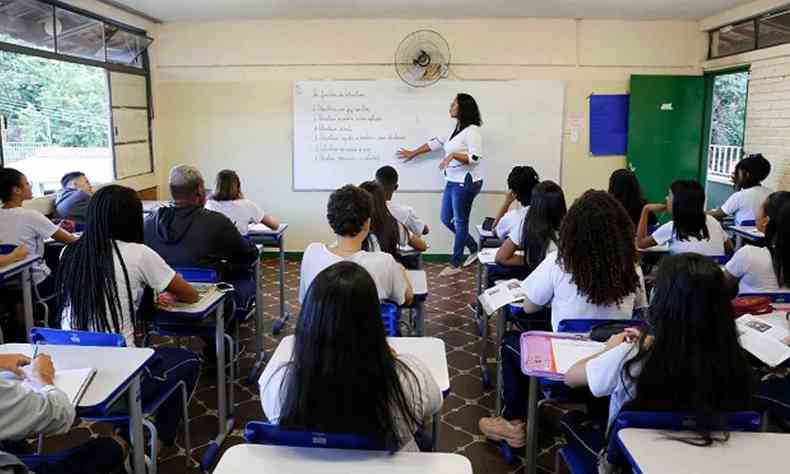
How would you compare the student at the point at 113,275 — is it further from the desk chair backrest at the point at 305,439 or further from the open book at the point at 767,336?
the open book at the point at 767,336

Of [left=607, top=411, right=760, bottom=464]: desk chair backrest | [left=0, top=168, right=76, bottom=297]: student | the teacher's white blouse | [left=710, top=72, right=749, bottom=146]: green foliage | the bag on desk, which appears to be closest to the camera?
[left=607, top=411, right=760, bottom=464]: desk chair backrest

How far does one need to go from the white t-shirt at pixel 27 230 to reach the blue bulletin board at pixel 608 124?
5064 millimetres

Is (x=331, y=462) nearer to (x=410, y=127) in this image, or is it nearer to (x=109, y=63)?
(x=410, y=127)

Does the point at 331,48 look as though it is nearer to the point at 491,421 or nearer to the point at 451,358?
the point at 451,358

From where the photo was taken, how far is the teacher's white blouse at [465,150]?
19.1ft

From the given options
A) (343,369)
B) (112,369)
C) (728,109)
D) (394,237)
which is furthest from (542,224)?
(728,109)

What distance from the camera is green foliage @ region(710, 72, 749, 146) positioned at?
629 centimetres

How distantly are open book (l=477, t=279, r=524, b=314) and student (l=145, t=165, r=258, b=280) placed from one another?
1.41 meters

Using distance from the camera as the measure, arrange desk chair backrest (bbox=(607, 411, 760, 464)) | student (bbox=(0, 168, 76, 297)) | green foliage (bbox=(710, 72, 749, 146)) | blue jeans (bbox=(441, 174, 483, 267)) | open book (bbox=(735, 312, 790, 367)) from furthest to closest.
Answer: green foliage (bbox=(710, 72, 749, 146)), blue jeans (bbox=(441, 174, 483, 267)), student (bbox=(0, 168, 76, 297)), open book (bbox=(735, 312, 790, 367)), desk chair backrest (bbox=(607, 411, 760, 464))

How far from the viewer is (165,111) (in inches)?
260

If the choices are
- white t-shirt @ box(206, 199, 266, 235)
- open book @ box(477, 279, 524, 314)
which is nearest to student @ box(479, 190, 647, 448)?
open book @ box(477, 279, 524, 314)

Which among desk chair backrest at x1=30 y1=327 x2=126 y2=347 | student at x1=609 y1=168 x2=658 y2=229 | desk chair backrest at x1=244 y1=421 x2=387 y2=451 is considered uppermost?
student at x1=609 y1=168 x2=658 y2=229

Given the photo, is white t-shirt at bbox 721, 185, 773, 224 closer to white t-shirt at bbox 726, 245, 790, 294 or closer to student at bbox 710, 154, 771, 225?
student at bbox 710, 154, 771, 225

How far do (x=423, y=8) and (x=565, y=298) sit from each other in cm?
409
